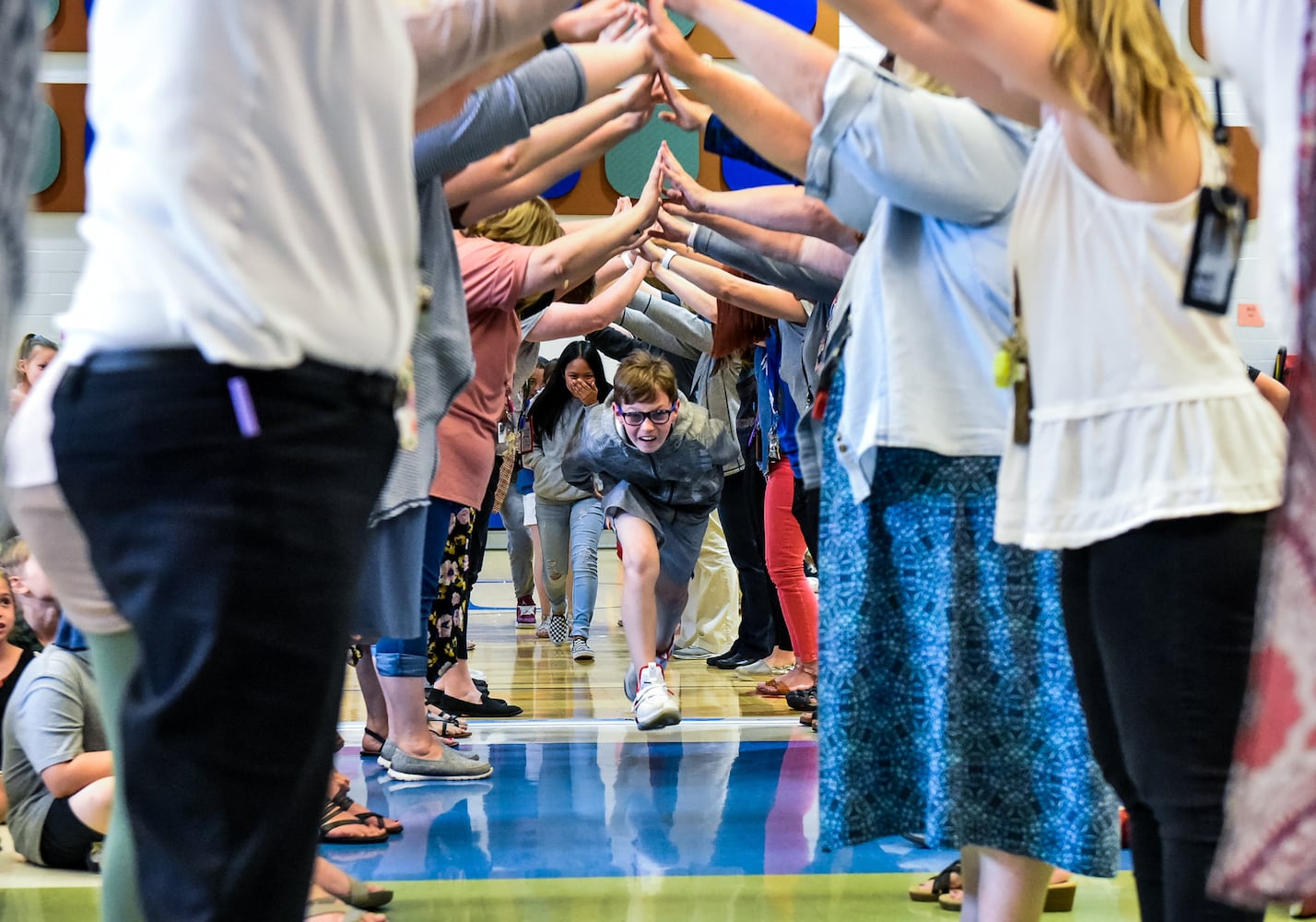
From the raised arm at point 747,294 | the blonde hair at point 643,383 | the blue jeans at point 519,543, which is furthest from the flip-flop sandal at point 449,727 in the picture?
the blue jeans at point 519,543

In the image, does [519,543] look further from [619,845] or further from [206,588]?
[206,588]

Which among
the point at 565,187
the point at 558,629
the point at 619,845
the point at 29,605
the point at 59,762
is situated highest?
the point at 565,187

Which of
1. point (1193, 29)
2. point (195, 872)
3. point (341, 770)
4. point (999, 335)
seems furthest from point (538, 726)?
point (1193, 29)

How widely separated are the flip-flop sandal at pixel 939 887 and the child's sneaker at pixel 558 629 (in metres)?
4.40

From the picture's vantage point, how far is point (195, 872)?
33.0 inches

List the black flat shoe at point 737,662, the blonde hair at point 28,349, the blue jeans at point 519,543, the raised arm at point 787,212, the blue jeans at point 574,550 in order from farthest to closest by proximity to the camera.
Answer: the blue jeans at point 519,543
the blue jeans at point 574,550
the black flat shoe at point 737,662
the blonde hair at point 28,349
the raised arm at point 787,212

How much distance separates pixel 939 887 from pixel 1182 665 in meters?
1.25

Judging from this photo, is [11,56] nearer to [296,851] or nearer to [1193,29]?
[296,851]

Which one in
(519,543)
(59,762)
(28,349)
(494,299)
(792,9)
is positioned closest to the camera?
(59,762)

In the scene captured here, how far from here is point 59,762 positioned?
8.14ft

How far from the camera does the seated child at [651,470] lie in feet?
14.1

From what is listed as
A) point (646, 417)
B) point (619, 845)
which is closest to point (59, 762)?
point (619, 845)

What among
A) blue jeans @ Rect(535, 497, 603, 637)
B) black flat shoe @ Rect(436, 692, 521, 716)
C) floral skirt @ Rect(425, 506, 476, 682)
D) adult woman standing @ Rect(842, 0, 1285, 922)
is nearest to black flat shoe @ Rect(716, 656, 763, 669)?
blue jeans @ Rect(535, 497, 603, 637)

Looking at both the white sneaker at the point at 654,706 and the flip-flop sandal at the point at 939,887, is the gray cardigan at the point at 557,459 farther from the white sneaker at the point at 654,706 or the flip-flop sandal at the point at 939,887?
the flip-flop sandal at the point at 939,887
